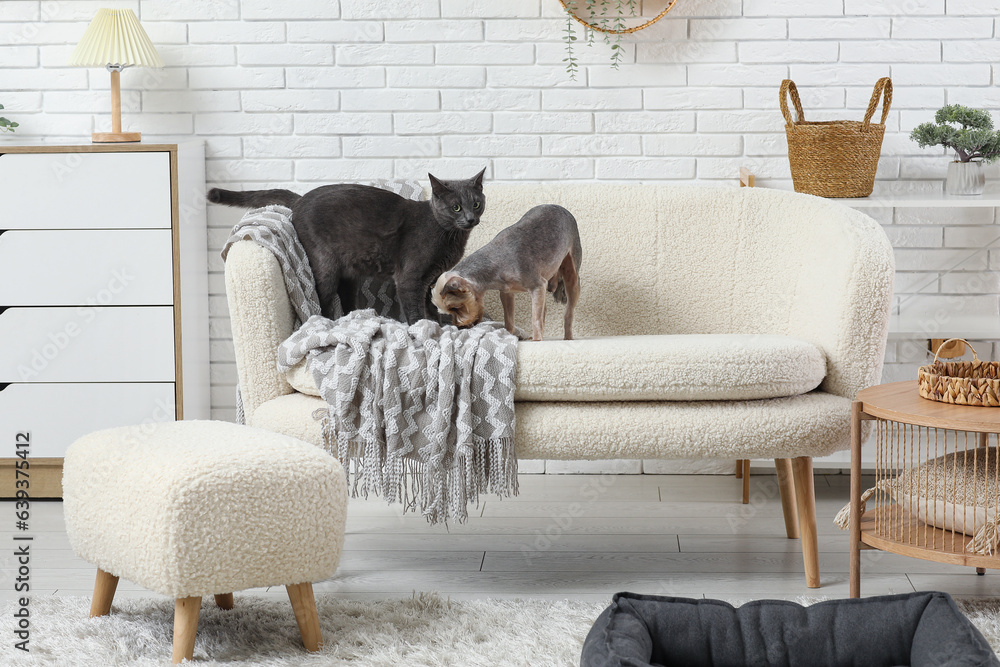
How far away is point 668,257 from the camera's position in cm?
251

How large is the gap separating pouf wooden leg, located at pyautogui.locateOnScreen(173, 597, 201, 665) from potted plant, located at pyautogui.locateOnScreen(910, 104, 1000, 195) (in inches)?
85.8

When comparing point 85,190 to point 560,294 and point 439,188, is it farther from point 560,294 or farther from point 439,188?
point 560,294

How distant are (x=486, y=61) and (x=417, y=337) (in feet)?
3.80

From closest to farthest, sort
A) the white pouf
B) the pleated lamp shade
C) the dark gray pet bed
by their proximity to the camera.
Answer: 1. the dark gray pet bed
2. the white pouf
3. the pleated lamp shade

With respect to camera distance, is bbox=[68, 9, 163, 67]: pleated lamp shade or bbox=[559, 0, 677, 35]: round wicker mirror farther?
bbox=[559, 0, 677, 35]: round wicker mirror

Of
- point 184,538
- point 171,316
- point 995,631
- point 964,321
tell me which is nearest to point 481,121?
point 171,316

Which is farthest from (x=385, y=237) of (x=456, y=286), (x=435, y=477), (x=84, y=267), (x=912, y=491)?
(x=912, y=491)

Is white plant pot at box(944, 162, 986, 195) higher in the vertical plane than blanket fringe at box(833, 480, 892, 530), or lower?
higher

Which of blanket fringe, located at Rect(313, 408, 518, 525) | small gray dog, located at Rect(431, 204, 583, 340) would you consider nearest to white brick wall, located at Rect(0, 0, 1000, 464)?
small gray dog, located at Rect(431, 204, 583, 340)

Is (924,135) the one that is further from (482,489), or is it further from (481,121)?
(482,489)

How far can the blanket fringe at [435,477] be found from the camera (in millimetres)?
1953

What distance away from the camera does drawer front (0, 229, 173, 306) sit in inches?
101

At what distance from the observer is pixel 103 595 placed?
1.83 meters

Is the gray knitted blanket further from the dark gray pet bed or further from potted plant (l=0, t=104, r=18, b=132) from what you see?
potted plant (l=0, t=104, r=18, b=132)
